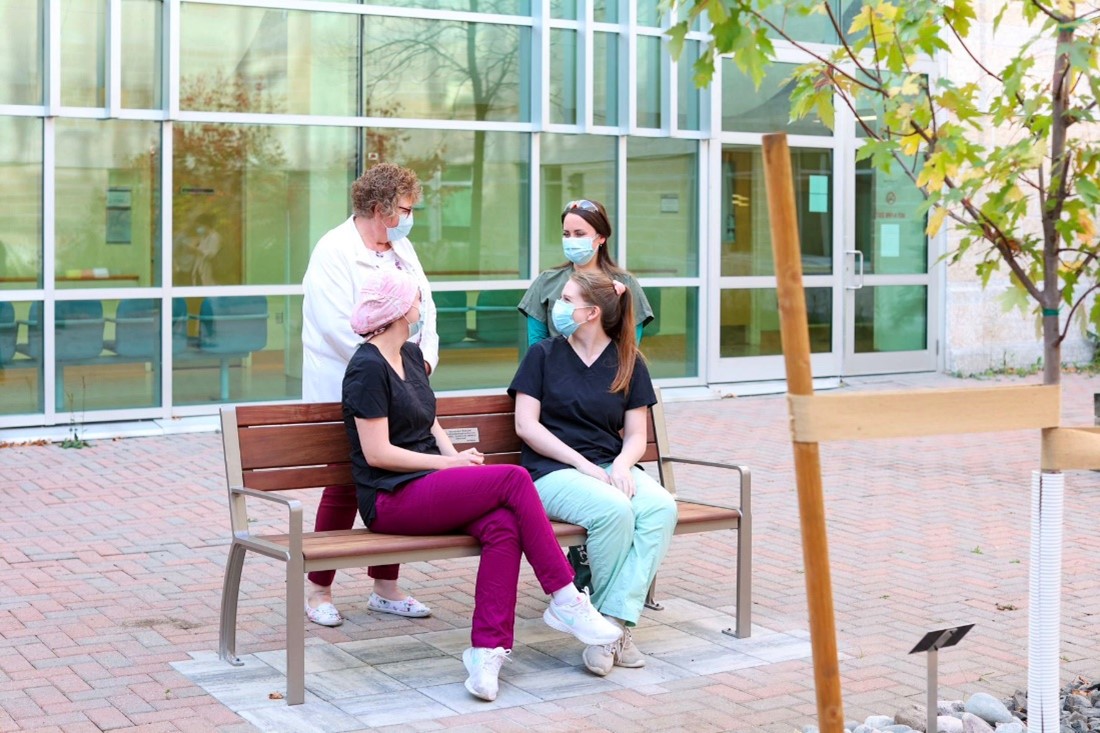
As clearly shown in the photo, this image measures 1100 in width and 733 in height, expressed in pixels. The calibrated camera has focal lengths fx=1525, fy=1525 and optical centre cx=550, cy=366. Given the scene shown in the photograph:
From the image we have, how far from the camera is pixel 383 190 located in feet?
20.5

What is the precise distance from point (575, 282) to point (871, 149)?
2.05 meters

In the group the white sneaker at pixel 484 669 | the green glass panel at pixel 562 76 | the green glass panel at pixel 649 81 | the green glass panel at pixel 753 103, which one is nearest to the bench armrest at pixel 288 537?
the white sneaker at pixel 484 669

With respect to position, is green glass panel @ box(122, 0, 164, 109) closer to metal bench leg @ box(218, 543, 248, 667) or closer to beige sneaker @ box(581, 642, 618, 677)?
metal bench leg @ box(218, 543, 248, 667)

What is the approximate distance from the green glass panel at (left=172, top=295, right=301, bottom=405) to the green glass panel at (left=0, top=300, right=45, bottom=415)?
108 centimetres

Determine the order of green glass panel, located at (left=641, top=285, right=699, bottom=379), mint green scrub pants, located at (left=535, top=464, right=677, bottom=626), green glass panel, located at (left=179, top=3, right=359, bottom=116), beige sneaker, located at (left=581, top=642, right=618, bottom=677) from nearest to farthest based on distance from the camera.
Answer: beige sneaker, located at (left=581, top=642, right=618, bottom=677) < mint green scrub pants, located at (left=535, top=464, right=677, bottom=626) < green glass panel, located at (left=179, top=3, right=359, bottom=116) < green glass panel, located at (left=641, top=285, right=699, bottom=379)

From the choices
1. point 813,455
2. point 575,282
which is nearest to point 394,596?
point 575,282

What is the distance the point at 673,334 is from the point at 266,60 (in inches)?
187

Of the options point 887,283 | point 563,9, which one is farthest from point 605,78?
point 887,283

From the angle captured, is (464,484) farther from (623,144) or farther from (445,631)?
(623,144)

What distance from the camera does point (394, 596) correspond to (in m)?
6.52

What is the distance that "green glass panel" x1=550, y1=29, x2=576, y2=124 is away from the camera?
1395 cm

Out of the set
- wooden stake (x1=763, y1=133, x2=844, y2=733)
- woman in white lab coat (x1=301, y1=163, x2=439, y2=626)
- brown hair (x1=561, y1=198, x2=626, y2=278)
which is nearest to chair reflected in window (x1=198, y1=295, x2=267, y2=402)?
woman in white lab coat (x1=301, y1=163, x2=439, y2=626)

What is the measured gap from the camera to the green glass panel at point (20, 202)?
1165 cm

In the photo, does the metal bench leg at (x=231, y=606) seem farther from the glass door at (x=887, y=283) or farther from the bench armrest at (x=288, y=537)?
the glass door at (x=887, y=283)
